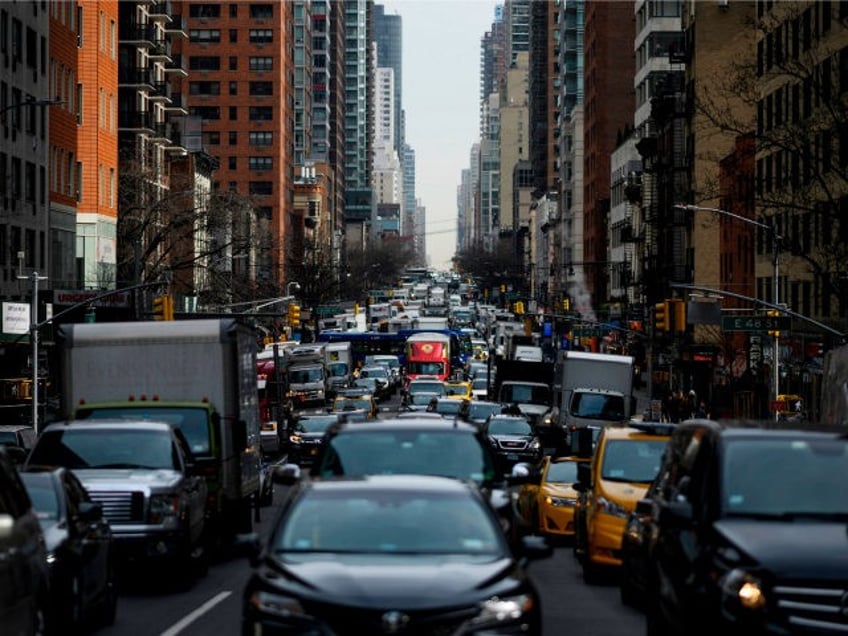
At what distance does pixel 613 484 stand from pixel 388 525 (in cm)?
993

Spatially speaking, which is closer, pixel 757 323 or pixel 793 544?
pixel 793 544

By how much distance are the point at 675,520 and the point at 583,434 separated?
40.4 feet

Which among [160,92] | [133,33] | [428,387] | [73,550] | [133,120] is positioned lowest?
[428,387]

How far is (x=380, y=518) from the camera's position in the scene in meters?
12.2

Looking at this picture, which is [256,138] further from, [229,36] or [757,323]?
[757,323]

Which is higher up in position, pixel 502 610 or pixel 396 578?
pixel 396 578

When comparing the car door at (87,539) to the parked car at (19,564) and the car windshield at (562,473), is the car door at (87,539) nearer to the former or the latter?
the parked car at (19,564)

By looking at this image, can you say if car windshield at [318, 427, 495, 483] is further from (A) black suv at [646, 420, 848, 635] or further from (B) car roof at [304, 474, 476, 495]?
(B) car roof at [304, 474, 476, 495]

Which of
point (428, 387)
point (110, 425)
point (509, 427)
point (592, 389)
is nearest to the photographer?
point (110, 425)

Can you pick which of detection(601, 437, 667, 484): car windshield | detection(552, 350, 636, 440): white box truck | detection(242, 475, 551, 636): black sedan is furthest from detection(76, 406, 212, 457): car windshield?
detection(552, 350, 636, 440): white box truck

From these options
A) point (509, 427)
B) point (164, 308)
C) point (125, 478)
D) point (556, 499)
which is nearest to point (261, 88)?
point (164, 308)

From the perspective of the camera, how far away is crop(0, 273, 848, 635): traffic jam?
37.0 ft

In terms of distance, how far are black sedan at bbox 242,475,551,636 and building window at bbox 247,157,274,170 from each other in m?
162

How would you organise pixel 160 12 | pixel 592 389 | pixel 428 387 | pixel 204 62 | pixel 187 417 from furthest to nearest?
pixel 204 62
pixel 160 12
pixel 428 387
pixel 592 389
pixel 187 417
